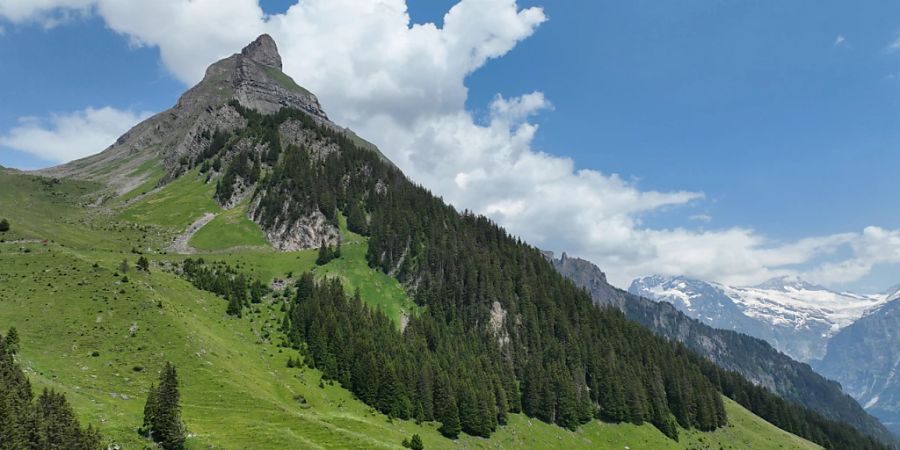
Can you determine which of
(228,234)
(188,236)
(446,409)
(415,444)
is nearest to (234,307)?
(446,409)

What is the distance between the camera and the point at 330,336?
11400cm

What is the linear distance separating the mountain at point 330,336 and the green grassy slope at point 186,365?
1.33 ft

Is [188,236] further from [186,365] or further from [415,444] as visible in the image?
[415,444]

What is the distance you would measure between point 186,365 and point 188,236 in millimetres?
111397

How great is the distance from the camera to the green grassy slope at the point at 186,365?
6181 cm

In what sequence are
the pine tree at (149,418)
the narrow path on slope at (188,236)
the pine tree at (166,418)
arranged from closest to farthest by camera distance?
the pine tree at (166,418)
the pine tree at (149,418)
the narrow path on slope at (188,236)

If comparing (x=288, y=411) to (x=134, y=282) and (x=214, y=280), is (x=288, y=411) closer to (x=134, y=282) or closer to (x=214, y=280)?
(x=134, y=282)

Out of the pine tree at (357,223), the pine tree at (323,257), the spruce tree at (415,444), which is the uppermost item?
the pine tree at (357,223)

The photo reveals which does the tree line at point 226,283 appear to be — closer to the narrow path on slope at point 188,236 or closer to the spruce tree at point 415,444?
the narrow path on slope at point 188,236

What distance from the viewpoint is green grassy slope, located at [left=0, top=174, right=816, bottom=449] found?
203 ft

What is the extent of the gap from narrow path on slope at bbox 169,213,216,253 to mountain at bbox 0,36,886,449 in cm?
94

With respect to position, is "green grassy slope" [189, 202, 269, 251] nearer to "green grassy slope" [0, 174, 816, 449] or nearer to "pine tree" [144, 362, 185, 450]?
"green grassy slope" [0, 174, 816, 449]

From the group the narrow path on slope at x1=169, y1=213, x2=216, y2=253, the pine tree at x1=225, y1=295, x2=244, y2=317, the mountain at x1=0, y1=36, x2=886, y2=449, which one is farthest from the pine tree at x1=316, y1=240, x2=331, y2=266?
the narrow path on slope at x1=169, y1=213, x2=216, y2=253

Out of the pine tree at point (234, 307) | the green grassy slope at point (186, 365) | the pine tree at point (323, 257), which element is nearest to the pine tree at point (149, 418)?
the green grassy slope at point (186, 365)
